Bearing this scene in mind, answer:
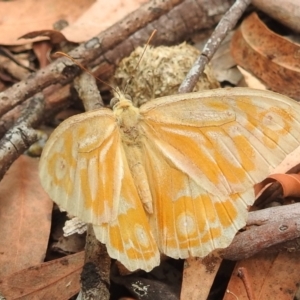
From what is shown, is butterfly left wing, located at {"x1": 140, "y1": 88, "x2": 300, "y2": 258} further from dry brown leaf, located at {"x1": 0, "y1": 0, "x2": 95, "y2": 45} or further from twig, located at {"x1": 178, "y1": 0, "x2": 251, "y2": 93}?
dry brown leaf, located at {"x1": 0, "y1": 0, "x2": 95, "y2": 45}

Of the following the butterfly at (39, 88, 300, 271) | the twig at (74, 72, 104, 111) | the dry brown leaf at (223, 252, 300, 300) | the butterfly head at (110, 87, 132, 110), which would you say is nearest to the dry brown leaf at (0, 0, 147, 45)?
the twig at (74, 72, 104, 111)

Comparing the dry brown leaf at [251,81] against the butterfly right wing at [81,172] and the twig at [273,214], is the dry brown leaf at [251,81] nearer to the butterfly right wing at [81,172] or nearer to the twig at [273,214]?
the twig at [273,214]

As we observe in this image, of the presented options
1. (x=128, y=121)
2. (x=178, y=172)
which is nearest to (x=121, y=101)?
(x=128, y=121)

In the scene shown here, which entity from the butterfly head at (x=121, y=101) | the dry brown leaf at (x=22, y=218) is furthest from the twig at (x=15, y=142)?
the butterfly head at (x=121, y=101)

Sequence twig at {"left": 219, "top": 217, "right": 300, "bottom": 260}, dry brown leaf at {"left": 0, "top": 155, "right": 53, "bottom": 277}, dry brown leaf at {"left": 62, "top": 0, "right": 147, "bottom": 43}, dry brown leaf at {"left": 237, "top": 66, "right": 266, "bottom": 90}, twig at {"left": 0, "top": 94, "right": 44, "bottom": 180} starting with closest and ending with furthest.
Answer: twig at {"left": 219, "top": 217, "right": 300, "bottom": 260} < dry brown leaf at {"left": 0, "top": 155, "right": 53, "bottom": 277} < twig at {"left": 0, "top": 94, "right": 44, "bottom": 180} < dry brown leaf at {"left": 237, "top": 66, "right": 266, "bottom": 90} < dry brown leaf at {"left": 62, "top": 0, "right": 147, "bottom": 43}

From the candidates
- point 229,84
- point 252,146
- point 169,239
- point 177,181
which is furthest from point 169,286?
point 229,84

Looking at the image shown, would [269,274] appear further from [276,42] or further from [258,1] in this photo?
[258,1]
